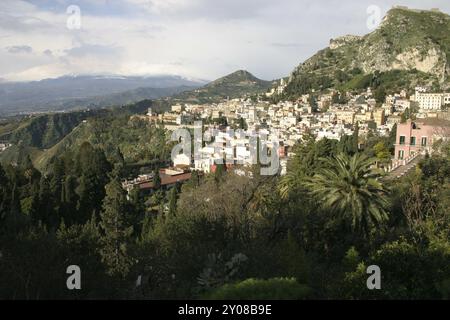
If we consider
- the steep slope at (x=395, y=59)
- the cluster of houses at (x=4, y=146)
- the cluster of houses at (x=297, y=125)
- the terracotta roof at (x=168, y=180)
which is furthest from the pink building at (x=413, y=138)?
the cluster of houses at (x=4, y=146)

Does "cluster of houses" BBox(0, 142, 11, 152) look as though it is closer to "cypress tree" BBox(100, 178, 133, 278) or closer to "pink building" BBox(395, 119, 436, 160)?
"pink building" BBox(395, 119, 436, 160)

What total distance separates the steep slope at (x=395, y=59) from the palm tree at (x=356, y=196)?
80.4 m

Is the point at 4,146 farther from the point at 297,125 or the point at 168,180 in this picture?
the point at 297,125

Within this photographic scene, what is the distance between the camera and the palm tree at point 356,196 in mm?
13117

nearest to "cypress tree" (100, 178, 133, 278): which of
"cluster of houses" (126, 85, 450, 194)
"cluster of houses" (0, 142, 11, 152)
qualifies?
"cluster of houses" (126, 85, 450, 194)

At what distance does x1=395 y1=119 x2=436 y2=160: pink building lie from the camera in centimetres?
2545

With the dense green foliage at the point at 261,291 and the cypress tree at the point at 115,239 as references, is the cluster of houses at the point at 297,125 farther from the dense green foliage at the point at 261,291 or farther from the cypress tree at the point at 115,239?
the dense green foliage at the point at 261,291

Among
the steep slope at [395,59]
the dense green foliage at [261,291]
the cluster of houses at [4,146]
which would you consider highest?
the steep slope at [395,59]

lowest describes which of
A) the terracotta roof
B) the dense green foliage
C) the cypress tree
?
the terracotta roof

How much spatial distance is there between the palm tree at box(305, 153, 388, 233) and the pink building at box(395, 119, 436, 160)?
13452 millimetres

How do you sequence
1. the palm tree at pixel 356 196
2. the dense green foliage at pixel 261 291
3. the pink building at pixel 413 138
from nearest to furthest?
the dense green foliage at pixel 261 291 → the palm tree at pixel 356 196 → the pink building at pixel 413 138

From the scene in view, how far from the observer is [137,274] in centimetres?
1027
